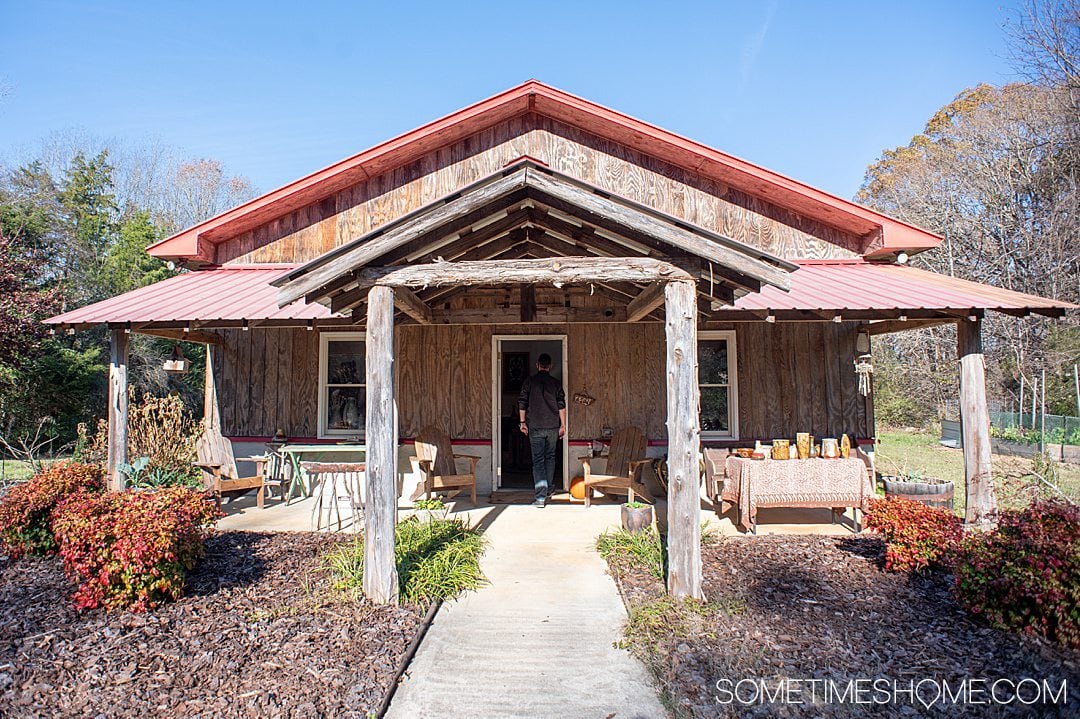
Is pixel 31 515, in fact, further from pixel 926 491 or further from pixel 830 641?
pixel 926 491

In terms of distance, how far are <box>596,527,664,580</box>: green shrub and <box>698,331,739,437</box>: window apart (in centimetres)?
320

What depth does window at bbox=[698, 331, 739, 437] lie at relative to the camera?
9.22 meters

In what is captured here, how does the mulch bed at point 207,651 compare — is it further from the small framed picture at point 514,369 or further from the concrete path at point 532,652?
the small framed picture at point 514,369

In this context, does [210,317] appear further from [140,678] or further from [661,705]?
[661,705]

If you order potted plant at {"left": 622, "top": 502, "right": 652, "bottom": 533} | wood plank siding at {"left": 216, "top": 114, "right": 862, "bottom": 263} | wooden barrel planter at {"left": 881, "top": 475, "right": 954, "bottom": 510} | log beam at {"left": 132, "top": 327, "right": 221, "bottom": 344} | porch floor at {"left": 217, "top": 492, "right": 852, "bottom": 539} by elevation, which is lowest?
porch floor at {"left": 217, "top": 492, "right": 852, "bottom": 539}

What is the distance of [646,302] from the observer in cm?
657

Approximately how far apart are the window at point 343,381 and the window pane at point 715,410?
17.0 feet

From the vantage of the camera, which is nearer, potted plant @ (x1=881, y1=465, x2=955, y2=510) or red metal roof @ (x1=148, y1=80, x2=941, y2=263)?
potted plant @ (x1=881, y1=465, x2=955, y2=510)

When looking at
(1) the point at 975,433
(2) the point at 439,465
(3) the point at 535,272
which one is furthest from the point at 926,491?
(2) the point at 439,465

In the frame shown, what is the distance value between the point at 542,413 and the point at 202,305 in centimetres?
445

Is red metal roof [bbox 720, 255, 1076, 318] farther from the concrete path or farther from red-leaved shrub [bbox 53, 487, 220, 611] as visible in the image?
red-leaved shrub [bbox 53, 487, 220, 611]

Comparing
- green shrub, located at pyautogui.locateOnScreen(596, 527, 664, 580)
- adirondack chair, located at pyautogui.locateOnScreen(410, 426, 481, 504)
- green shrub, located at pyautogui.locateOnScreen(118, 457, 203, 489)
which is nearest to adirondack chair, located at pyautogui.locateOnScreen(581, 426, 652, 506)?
green shrub, located at pyautogui.locateOnScreen(596, 527, 664, 580)

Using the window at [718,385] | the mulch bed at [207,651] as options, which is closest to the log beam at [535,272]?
the mulch bed at [207,651]

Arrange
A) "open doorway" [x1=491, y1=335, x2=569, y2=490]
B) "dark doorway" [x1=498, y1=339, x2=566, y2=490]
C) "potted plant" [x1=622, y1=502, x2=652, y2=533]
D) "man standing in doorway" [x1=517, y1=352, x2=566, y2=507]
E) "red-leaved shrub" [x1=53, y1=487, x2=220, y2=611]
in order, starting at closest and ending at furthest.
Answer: "red-leaved shrub" [x1=53, y1=487, x2=220, y2=611] → "potted plant" [x1=622, y1=502, x2=652, y2=533] → "man standing in doorway" [x1=517, y1=352, x2=566, y2=507] → "open doorway" [x1=491, y1=335, x2=569, y2=490] → "dark doorway" [x1=498, y1=339, x2=566, y2=490]
